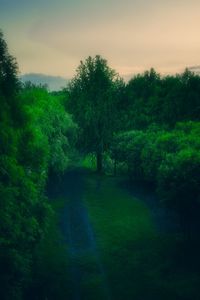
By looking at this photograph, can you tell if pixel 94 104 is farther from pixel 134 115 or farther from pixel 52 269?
pixel 52 269

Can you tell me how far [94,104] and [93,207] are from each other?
76.0 ft

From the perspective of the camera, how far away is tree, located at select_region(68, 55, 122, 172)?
62.3m

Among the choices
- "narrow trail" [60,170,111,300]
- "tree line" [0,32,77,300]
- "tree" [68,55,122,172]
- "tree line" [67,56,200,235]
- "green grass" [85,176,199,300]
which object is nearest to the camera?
"tree line" [0,32,77,300]

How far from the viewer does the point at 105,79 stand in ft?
209

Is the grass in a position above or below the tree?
below

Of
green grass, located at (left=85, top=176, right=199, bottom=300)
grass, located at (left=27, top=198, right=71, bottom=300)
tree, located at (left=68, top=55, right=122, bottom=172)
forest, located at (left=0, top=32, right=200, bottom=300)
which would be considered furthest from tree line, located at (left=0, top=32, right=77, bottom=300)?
tree, located at (left=68, top=55, right=122, bottom=172)

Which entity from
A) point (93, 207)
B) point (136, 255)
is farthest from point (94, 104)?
point (136, 255)

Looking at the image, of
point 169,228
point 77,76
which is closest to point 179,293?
point 169,228

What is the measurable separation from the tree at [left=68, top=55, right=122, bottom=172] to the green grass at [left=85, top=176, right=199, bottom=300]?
703 inches

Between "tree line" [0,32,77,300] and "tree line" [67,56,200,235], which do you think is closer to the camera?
"tree line" [0,32,77,300]

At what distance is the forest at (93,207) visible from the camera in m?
23.9

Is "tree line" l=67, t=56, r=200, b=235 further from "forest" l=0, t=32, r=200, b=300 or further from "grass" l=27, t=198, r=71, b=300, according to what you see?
"grass" l=27, t=198, r=71, b=300

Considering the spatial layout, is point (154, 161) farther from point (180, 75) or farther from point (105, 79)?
point (180, 75)

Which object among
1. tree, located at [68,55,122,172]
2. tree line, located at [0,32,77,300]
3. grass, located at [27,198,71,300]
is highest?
tree, located at [68,55,122,172]
